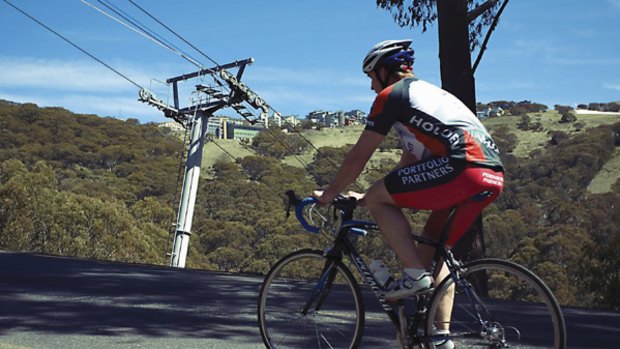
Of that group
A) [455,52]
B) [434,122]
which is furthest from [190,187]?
[434,122]

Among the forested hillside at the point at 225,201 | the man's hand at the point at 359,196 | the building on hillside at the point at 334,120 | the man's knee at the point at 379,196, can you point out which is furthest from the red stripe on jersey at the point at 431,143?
the building on hillside at the point at 334,120

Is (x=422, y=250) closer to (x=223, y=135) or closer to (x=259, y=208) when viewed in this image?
(x=259, y=208)

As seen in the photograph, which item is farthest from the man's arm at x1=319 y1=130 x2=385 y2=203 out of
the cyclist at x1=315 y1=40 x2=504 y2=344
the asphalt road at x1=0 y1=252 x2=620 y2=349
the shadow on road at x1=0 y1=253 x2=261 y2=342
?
the shadow on road at x1=0 y1=253 x2=261 y2=342

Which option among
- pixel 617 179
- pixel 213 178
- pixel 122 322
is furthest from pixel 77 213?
pixel 617 179

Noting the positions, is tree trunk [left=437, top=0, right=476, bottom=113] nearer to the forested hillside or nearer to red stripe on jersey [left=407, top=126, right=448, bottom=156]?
the forested hillside

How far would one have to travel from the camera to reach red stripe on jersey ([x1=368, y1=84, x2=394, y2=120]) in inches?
155

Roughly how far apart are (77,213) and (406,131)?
51301 millimetres

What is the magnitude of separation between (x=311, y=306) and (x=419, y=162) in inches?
43.3

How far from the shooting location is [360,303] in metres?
4.32

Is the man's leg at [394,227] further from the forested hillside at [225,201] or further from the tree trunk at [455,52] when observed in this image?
the tree trunk at [455,52]

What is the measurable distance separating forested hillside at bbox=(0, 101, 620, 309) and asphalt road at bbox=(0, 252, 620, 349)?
57.9 inches

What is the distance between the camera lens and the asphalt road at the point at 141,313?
5.62 metres

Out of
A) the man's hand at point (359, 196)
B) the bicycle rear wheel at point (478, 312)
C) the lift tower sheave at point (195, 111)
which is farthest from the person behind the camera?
the lift tower sheave at point (195, 111)

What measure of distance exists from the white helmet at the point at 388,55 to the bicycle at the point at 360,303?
0.71 m
